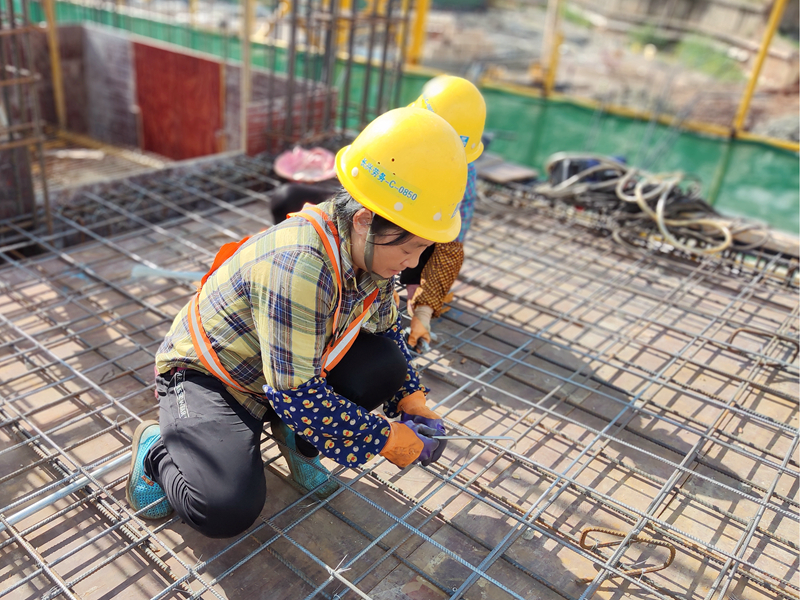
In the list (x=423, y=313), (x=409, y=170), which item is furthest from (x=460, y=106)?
(x=409, y=170)

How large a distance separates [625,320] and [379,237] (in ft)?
7.83

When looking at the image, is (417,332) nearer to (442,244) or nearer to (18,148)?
(442,244)

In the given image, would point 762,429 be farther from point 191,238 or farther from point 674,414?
point 191,238

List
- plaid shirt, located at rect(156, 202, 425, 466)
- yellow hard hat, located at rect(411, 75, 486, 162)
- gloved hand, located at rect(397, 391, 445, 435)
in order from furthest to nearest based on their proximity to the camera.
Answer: yellow hard hat, located at rect(411, 75, 486, 162) → gloved hand, located at rect(397, 391, 445, 435) → plaid shirt, located at rect(156, 202, 425, 466)

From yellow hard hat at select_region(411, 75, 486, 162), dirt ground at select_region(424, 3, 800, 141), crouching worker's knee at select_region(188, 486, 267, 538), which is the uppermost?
yellow hard hat at select_region(411, 75, 486, 162)

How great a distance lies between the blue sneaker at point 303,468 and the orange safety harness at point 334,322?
286mm

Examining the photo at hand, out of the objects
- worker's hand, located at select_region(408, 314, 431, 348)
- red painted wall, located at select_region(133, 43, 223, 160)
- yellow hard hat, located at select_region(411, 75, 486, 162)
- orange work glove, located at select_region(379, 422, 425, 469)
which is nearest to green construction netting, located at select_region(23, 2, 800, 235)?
red painted wall, located at select_region(133, 43, 223, 160)

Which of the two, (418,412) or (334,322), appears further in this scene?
(418,412)

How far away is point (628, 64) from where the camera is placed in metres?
16.1

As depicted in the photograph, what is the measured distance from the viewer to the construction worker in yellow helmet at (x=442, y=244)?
2822 millimetres

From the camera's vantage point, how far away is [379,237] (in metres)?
1.73

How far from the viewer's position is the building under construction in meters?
2.01

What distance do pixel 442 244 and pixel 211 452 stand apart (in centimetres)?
150

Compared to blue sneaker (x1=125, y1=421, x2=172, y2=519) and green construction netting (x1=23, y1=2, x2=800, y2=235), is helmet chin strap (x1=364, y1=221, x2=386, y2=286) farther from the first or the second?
green construction netting (x1=23, y1=2, x2=800, y2=235)
